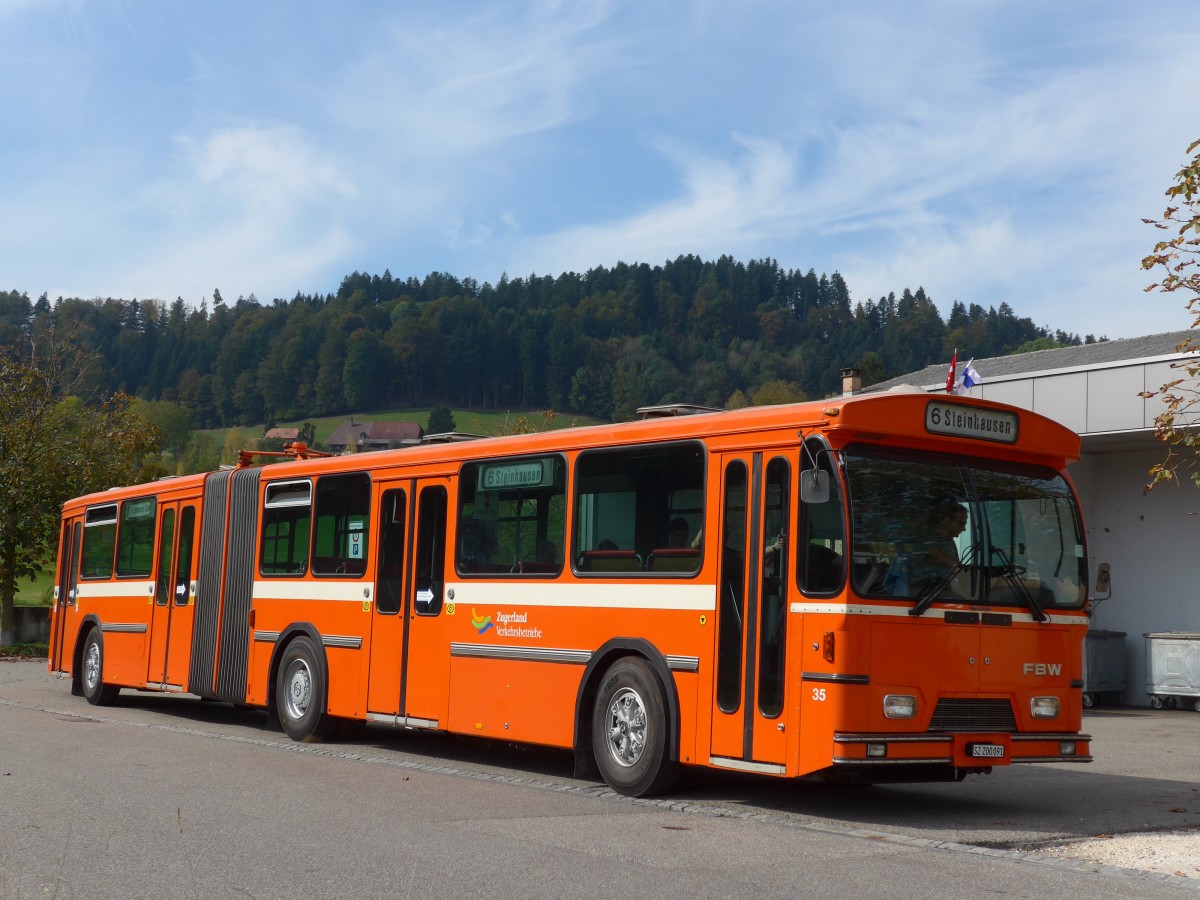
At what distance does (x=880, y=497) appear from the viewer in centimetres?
968

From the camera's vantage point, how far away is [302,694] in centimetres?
1525

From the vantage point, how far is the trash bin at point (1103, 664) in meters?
24.4

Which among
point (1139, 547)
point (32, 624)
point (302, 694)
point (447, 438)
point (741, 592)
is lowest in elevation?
point (302, 694)

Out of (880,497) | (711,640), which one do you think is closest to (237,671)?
(711,640)

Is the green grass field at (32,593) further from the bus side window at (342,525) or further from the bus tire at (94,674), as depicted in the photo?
the bus side window at (342,525)

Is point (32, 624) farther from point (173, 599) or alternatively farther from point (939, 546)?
point (939, 546)

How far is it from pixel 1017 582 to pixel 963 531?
0.61 m

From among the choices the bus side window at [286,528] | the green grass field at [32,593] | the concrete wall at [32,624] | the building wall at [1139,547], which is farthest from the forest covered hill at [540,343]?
the bus side window at [286,528]

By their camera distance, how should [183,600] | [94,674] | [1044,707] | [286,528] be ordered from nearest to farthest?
[1044,707] < [286,528] < [183,600] < [94,674]

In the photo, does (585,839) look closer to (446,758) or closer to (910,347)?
(446,758)

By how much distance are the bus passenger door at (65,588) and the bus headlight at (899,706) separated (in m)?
15.1

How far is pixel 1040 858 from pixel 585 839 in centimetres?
257

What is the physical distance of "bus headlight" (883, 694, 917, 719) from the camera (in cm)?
943

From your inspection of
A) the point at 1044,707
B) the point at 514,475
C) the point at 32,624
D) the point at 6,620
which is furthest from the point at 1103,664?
the point at 32,624
